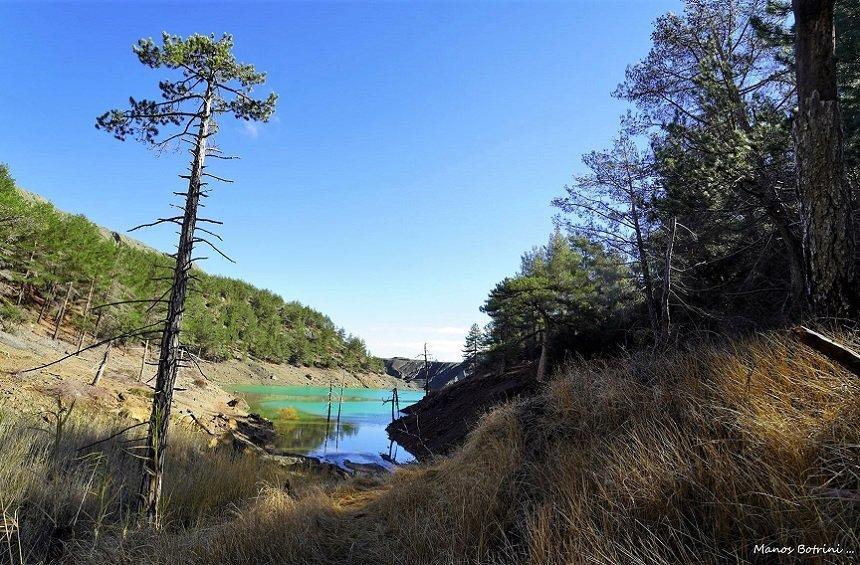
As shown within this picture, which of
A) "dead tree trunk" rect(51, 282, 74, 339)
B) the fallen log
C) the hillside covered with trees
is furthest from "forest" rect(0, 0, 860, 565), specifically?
"dead tree trunk" rect(51, 282, 74, 339)

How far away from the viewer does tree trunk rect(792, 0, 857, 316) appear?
6109 millimetres

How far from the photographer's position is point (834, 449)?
9.32 ft

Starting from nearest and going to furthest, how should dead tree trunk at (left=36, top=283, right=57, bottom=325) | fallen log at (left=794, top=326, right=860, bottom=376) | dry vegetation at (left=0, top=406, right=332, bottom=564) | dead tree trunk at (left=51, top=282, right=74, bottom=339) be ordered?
fallen log at (left=794, top=326, right=860, bottom=376) → dry vegetation at (left=0, top=406, right=332, bottom=564) → dead tree trunk at (left=51, top=282, right=74, bottom=339) → dead tree trunk at (left=36, top=283, right=57, bottom=325)

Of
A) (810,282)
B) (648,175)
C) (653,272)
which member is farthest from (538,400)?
(653,272)

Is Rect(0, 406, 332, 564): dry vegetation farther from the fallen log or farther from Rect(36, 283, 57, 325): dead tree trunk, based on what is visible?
Rect(36, 283, 57, 325): dead tree trunk

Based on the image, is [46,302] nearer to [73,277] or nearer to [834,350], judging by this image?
[73,277]

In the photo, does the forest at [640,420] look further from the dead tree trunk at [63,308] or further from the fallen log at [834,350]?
the dead tree trunk at [63,308]

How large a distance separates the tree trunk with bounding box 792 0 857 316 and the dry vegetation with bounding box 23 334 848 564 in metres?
2.02

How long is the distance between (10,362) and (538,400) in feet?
88.5

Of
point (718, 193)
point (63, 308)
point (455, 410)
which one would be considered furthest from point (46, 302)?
point (718, 193)

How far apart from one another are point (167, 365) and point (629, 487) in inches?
280

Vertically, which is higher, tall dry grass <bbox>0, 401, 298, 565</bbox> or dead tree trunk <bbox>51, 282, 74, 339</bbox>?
dead tree trunk <bbox>51, 282, 74, 339</bbox>

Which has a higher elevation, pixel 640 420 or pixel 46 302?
pixel 46 302

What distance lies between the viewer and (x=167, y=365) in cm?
736
